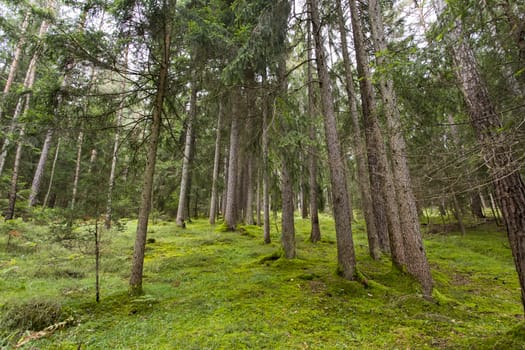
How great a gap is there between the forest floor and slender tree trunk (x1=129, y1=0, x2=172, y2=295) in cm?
45

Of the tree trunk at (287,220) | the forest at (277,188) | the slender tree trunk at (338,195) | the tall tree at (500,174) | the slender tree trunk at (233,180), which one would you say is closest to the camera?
the tall tree at (500,174)

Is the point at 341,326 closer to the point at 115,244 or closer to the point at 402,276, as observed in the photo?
the point at 402,276

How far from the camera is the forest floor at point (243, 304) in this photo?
130 inches

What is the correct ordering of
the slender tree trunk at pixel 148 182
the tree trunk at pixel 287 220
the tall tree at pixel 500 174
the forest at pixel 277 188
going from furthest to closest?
the tree trunk at pixel 287 220, the slender tree trunk at pixel 148 182, the forest at pixel 277 188, the tall tree at pixel 500 174

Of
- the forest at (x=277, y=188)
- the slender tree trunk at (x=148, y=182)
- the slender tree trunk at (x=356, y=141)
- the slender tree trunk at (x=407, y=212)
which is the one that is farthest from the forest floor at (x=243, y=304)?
the slender tree trunk at (x=356, y=141)

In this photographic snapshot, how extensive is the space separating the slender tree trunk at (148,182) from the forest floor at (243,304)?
45cm

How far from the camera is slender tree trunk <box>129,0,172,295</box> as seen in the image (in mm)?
4879

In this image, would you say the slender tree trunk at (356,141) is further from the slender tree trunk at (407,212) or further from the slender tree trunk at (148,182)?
the slender tree trunk at (148,182)

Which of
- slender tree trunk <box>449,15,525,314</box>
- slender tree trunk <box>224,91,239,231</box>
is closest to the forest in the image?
slender tree trunk <box>449,15,525,314</box>

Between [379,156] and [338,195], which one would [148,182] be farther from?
[379,156]

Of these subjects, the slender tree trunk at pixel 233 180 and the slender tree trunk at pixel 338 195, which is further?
the slender tree trunk at pixel 233 180

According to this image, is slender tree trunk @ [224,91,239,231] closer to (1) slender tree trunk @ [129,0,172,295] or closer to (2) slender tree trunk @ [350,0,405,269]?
(1) slender tree trunk @ [129,0,172,295]

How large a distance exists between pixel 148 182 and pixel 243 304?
312 cm

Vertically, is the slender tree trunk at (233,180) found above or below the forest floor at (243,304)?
above
